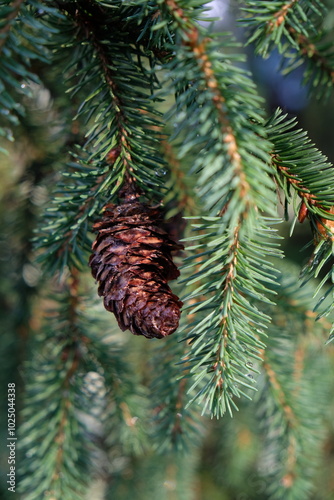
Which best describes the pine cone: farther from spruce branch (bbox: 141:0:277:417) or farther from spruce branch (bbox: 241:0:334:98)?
spruce branch (bbox: 241:0:334:98)

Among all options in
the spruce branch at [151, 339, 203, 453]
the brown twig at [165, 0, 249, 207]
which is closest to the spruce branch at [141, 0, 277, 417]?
the brown twig at [165, 0, 249, 207]

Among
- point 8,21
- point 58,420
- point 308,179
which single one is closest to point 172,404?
point 58,420

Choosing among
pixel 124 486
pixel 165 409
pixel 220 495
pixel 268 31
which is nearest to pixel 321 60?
pixel 268 31

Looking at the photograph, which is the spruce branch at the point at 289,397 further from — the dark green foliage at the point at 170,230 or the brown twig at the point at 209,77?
the brown twig at the point at 209,77

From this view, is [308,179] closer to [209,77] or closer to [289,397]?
[209,77]

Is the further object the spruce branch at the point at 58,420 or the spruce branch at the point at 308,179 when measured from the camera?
the spruce branch at the point at 58,420

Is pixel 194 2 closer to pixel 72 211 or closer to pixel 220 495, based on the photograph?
pixel 72 211

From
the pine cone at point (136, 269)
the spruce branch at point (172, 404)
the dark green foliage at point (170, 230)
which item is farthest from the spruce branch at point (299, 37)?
the spruce branch at point (172, 404)

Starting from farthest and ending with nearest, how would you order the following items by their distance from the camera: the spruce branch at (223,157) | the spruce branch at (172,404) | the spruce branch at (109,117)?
the spruce branch at (172,404) → the spruce branch at (109,117) → the spruce branch at (223,157)
